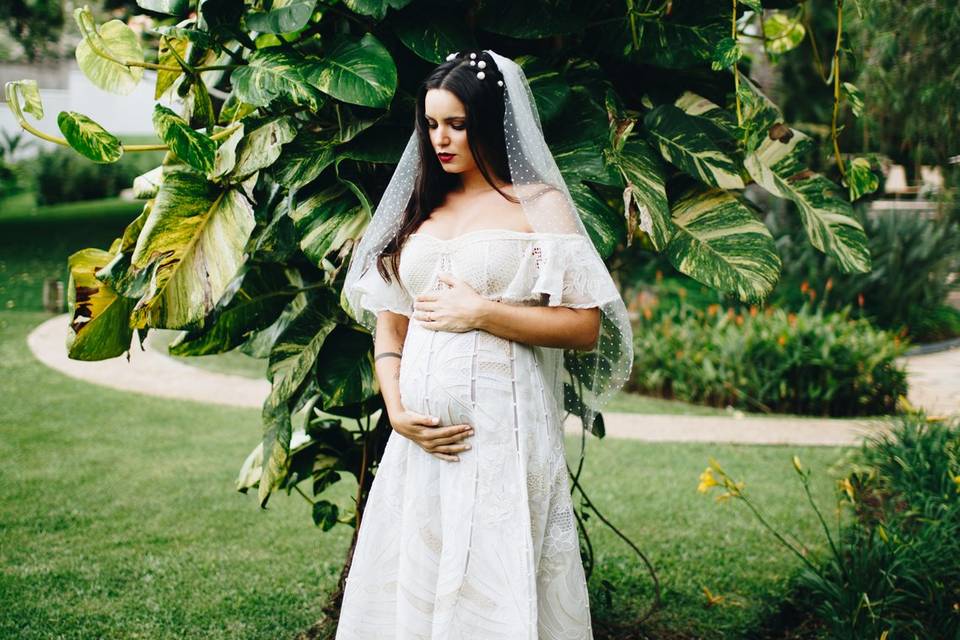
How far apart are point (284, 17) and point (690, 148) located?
0.95m

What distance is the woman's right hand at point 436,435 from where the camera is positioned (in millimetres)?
2068

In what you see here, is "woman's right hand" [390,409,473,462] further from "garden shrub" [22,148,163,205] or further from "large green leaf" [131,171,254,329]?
→ "garden shrub" [22,148,163,205]

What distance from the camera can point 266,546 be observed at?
4352mm

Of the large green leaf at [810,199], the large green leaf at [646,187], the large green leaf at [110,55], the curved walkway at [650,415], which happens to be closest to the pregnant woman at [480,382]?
the large green leaf at [646,187]

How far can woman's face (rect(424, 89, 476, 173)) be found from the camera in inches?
81.7

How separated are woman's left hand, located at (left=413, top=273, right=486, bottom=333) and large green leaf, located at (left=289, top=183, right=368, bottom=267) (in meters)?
0.26

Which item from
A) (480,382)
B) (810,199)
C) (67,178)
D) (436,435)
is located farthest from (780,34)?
(67,178)

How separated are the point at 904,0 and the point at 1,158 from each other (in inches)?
633

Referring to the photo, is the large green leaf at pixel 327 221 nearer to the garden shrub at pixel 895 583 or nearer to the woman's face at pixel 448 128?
the woman's face at pixel 448 128

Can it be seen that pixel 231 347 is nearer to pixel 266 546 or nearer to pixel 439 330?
pixel 439 330

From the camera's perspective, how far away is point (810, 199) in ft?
7.45

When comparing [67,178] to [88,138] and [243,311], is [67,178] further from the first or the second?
[88,138]

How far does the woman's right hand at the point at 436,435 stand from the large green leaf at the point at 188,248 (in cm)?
51

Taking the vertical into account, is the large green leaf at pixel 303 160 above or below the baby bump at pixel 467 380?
above
